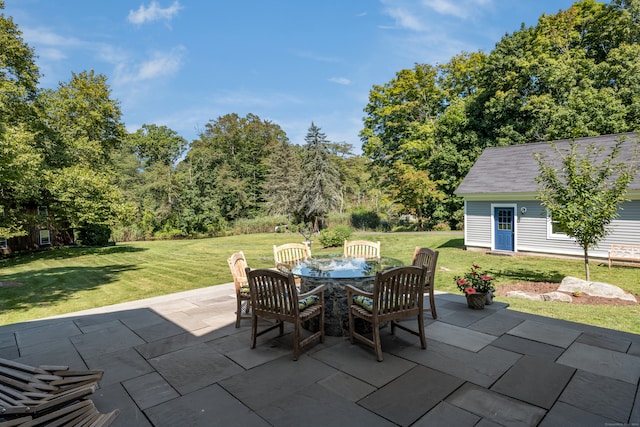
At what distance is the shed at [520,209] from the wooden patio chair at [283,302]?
397 inches

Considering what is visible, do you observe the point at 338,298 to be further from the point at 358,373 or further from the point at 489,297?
the point at 489,297

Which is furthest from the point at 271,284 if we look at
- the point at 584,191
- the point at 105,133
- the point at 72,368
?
the point at 105,133

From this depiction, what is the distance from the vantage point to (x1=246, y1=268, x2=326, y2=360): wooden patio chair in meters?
3.20

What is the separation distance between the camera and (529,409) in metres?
2.33

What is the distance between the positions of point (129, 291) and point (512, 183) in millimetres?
13349

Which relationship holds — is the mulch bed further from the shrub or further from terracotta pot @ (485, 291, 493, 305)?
the shrub

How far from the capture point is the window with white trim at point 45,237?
19.1 meters

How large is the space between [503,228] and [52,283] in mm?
15167

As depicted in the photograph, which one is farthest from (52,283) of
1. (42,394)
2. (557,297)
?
(557,297)

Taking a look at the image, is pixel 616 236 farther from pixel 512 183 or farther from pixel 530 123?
pixel 530 123

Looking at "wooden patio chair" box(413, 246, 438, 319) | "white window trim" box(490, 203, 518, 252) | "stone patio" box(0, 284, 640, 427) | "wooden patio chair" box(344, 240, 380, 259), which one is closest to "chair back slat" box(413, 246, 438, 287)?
"wooden patio chair" box(413, 246, 438, 319)

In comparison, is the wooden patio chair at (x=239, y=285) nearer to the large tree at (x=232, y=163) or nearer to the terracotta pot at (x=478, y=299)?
the terracotta pot at (x=478, y=299)

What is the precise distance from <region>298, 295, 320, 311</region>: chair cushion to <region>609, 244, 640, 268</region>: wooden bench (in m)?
10.6

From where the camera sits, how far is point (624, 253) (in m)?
9.70
